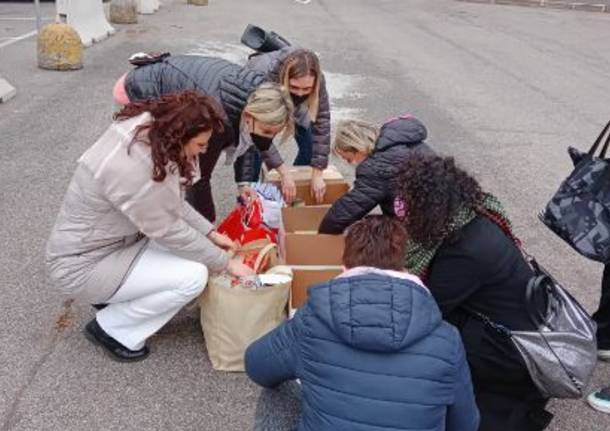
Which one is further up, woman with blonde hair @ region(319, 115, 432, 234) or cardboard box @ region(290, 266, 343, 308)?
woman with blonde hair @ region(319, 115, 432, 234)

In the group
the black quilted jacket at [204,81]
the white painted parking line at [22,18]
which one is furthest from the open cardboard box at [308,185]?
the white painted parking line at [22,18]

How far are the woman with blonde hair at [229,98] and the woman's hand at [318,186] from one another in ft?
0.47

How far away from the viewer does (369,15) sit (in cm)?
1684

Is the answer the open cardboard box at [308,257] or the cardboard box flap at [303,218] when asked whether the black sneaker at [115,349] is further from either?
the cardboard box flap at [303,218]

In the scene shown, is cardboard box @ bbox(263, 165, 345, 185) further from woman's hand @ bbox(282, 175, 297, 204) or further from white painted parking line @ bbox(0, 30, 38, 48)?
white painted parking line @ bbox(0, 30, 38, 48)

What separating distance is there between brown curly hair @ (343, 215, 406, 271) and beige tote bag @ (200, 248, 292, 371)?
1086 mm

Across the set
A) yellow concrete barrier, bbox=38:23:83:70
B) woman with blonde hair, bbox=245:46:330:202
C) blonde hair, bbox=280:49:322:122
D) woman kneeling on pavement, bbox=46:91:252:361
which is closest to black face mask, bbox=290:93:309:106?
woman with blonde hair, bbox=245:46:330:202

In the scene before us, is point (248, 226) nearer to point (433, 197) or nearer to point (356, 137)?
point (356, 137)

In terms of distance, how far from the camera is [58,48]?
8.87 meters

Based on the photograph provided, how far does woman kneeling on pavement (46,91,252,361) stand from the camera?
9.32 ft

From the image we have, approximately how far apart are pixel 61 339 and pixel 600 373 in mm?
2595

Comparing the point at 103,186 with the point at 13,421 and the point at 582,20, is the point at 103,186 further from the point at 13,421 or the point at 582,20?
the point at 582,20

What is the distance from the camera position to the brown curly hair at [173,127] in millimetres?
2822

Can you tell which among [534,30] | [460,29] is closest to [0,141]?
[460,29]
